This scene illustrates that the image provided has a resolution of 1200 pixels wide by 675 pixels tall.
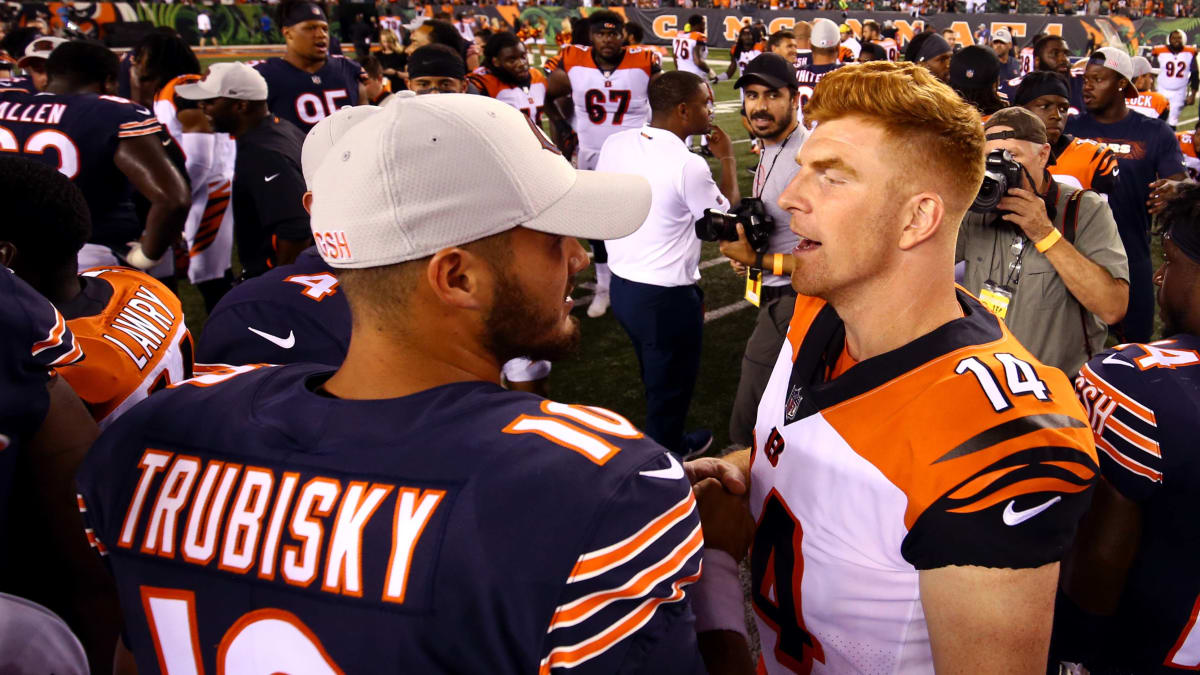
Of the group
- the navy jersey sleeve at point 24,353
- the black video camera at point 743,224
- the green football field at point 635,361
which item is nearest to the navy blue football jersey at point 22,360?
the navy jersey sleeve at point 24,353

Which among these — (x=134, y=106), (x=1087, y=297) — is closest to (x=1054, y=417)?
(x=1087, y=297)

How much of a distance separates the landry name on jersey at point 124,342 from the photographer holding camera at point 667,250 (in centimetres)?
233

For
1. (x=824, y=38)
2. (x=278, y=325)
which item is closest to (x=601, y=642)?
(x=278, y=325)

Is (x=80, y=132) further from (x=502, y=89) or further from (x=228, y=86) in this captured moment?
(x=502, y=89)

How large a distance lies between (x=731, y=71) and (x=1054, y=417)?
1755 cm

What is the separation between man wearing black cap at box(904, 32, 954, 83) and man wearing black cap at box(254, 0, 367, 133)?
502cm

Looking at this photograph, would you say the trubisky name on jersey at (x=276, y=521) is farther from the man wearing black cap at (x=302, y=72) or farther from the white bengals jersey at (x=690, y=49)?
the white bengals jersey at (x=690, y=49)

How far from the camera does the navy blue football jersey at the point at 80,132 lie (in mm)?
3799

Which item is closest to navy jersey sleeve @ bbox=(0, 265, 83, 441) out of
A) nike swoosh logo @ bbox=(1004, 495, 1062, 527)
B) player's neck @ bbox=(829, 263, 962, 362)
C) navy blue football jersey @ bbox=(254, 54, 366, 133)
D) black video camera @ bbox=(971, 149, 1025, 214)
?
player's neck @ bbox=(829, 263, 962, 362)

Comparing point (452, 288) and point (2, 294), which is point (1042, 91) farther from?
point (2, 294)

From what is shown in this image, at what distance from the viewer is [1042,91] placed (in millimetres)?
4383

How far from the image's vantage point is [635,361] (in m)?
5.88

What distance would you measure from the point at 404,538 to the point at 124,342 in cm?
152

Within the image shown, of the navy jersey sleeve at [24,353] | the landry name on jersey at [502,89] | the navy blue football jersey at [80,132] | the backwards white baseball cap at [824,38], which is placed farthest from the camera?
the backwards white baseball cap at [824,38]
